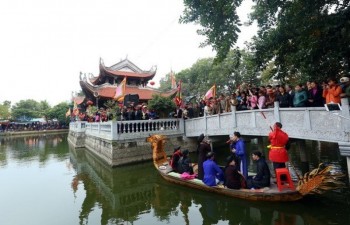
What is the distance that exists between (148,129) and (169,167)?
3959 mm

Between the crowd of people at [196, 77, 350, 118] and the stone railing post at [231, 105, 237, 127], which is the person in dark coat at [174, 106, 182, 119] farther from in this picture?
the stone railing post at [231, 105, 237, 127]

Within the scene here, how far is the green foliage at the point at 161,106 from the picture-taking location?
14.3 meters

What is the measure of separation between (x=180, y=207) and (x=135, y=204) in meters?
1.46

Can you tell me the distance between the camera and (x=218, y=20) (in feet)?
23.2

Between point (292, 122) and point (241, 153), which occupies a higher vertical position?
point (292, 122)

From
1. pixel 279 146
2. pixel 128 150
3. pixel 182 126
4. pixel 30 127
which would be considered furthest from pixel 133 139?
pixel 30 127

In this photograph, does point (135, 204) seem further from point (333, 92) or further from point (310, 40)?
point (310, 40)

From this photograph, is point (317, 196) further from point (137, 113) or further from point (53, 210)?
point (137, 113)

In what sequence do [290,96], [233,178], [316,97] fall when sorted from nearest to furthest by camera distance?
[233,178] → [316,97] → [290,96]

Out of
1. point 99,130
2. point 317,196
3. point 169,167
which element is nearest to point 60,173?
point 99,130

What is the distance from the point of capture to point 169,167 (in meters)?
9.32

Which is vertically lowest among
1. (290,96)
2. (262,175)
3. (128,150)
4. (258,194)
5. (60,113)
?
(258,194)

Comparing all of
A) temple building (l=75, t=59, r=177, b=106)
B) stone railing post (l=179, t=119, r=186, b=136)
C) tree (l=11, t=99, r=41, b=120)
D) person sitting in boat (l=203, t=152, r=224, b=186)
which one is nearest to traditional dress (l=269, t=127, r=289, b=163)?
person sitting in boat (l=203, t=152, r=224, b=186)

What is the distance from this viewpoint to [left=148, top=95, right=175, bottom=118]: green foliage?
1432cm
